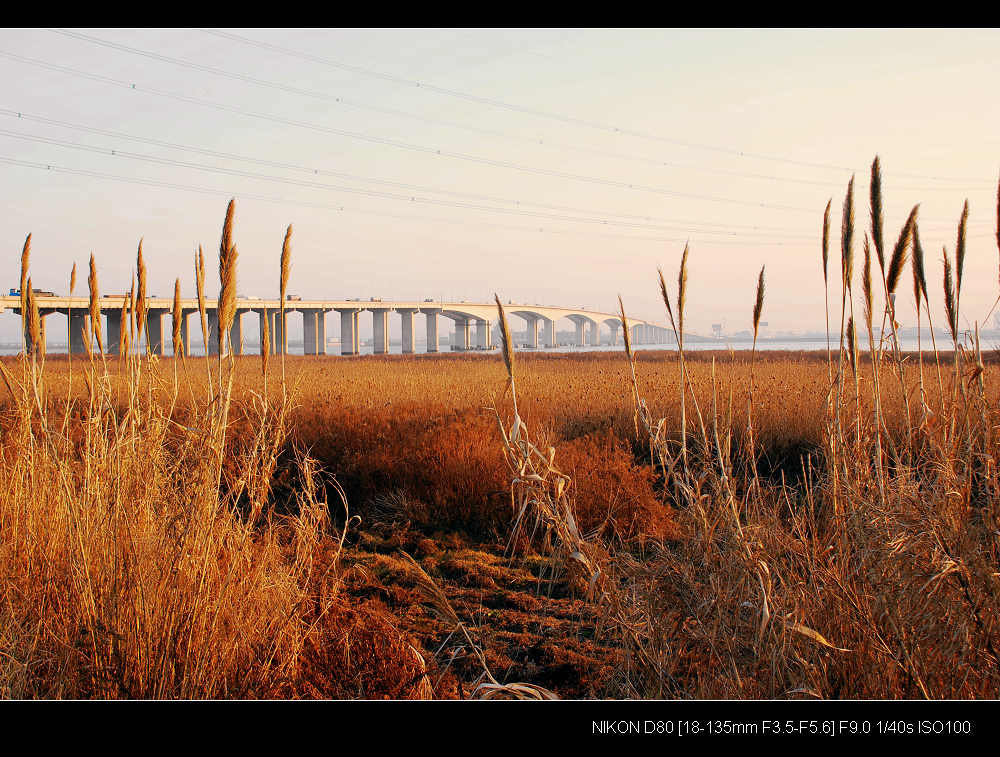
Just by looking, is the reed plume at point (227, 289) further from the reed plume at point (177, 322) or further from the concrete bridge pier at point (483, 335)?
the concrete bridge pier at point (483, 335)

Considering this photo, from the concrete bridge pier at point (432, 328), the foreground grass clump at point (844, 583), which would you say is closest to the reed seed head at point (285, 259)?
the foreground grass clump at point (844, 583)

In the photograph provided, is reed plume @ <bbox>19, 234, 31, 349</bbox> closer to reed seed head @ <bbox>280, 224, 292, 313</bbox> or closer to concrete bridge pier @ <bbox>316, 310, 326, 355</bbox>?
reed seed head @ <bbox>280, 224, 292, 313</bbox>

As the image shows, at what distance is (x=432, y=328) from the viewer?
196 feet

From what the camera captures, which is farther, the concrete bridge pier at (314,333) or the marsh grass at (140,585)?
the concrete bridge pier at (314,333)

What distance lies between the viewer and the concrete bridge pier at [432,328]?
183 ft

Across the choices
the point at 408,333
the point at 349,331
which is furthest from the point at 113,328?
the point at 408,333

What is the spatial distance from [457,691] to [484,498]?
10.3 ft

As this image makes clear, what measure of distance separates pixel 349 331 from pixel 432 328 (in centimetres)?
804

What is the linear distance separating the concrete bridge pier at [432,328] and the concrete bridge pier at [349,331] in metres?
6.18

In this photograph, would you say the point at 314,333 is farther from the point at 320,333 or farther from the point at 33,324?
the point at 33,324
